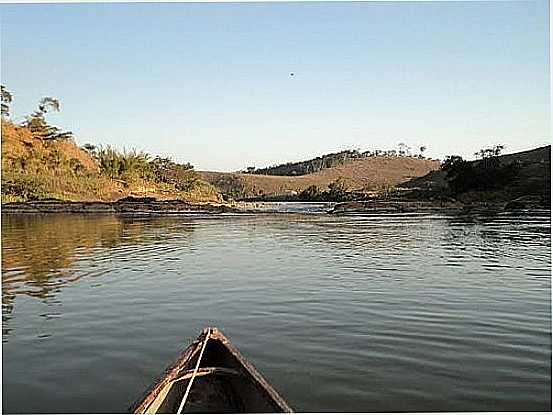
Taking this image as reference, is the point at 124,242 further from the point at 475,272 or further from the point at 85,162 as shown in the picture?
the point at 85,162

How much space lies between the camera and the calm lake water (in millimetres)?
3854

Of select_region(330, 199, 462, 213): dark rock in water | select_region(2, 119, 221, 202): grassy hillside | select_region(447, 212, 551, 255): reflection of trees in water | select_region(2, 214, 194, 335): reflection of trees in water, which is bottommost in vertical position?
select_region(447, 212, 551, 255): reflection of trees in water

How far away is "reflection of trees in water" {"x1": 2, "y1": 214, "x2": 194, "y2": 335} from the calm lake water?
52 millimetres

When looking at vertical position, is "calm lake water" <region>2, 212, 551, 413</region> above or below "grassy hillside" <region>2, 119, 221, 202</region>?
below

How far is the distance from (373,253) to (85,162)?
3034 centimetres

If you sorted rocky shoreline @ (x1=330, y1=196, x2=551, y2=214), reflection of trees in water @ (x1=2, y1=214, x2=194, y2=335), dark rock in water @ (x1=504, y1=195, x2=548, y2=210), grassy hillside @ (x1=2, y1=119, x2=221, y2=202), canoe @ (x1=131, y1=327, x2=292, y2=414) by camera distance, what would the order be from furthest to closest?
1. grassy hillside @ (x1=2, y1=119, x2=221, y2=202)
2. rocky shoreline @ (x1=330, y1=196, x2=551, y2=214)
3. dark rock in water @ (x1=504, y1=195, x2=548, y2=210)
4. reflection of trees in water @ (x1=2, y1=214, x2=194, y2=335)
5. canoe @ (x1=131, y1=327, x2=292, y2=414)

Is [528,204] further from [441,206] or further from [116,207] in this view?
[116,207]

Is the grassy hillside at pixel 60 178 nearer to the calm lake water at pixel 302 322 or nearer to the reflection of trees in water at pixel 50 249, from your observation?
the reflection of trees in water at pixel 50 249

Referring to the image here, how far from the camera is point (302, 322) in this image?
5496 mm

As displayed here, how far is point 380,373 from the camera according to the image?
412 cm

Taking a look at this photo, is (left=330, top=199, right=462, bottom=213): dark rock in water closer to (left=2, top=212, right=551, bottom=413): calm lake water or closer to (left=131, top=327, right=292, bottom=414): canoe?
(left=2, top=212, right=551, bottom=413): calm lake water

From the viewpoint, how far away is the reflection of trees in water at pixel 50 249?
699 centimetres

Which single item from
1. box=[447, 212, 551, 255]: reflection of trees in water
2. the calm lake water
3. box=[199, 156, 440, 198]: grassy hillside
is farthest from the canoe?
box=[199, 156, 440, 198]: grassy hillside

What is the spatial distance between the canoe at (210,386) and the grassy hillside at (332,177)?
61.1 meters
